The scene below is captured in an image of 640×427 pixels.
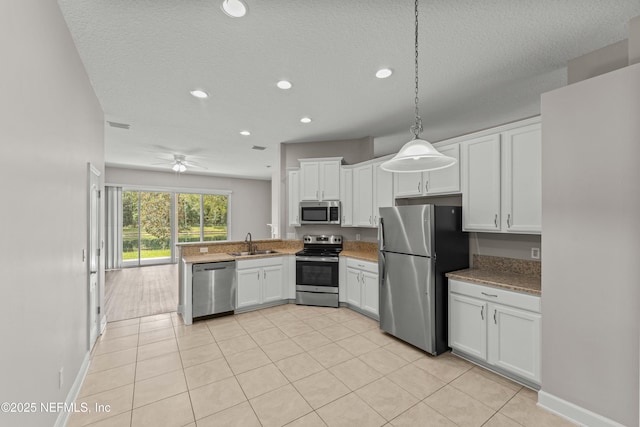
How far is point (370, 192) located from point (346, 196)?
1.64 feet

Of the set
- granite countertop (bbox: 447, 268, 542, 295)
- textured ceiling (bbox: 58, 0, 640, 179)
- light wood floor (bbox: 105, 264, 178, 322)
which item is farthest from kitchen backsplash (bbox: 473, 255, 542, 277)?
light wood floor (bbox: 105, 264, 178, 322)

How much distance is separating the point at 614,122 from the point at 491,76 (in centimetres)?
121

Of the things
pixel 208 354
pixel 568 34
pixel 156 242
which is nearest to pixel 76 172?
pixel 208 354

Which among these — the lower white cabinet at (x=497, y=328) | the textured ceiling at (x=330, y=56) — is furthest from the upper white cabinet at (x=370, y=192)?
the lower white cabinet at (x=497, y=328)

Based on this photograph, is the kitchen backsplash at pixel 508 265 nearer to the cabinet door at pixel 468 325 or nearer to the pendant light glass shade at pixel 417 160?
the cabinet door at pixel 468 325

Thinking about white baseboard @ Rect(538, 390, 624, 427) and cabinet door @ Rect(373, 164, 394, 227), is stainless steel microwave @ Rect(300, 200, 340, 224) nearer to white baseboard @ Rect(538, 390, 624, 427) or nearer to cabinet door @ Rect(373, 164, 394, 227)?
cabinet door @ Rect(373, 164, 394, 227)

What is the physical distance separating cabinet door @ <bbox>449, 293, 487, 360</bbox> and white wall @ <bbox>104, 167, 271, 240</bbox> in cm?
784

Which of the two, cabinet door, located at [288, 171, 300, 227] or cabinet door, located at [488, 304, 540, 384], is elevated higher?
cabinet door, located at [288, 171, 300, 227]

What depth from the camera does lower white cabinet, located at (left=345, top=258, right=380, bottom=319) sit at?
3805 mm

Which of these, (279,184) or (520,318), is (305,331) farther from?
(279,184)

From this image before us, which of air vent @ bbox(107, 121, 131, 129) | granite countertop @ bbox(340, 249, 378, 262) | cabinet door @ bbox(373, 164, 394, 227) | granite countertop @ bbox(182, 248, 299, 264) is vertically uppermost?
air vent @ bbox(107, 121, 131, 129)

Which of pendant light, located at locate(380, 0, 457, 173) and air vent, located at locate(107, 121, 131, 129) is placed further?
air vent, located at locate(107, 121, 131, 129)

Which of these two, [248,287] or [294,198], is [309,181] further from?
[248,287]

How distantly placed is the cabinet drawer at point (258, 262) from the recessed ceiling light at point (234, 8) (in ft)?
10.3
